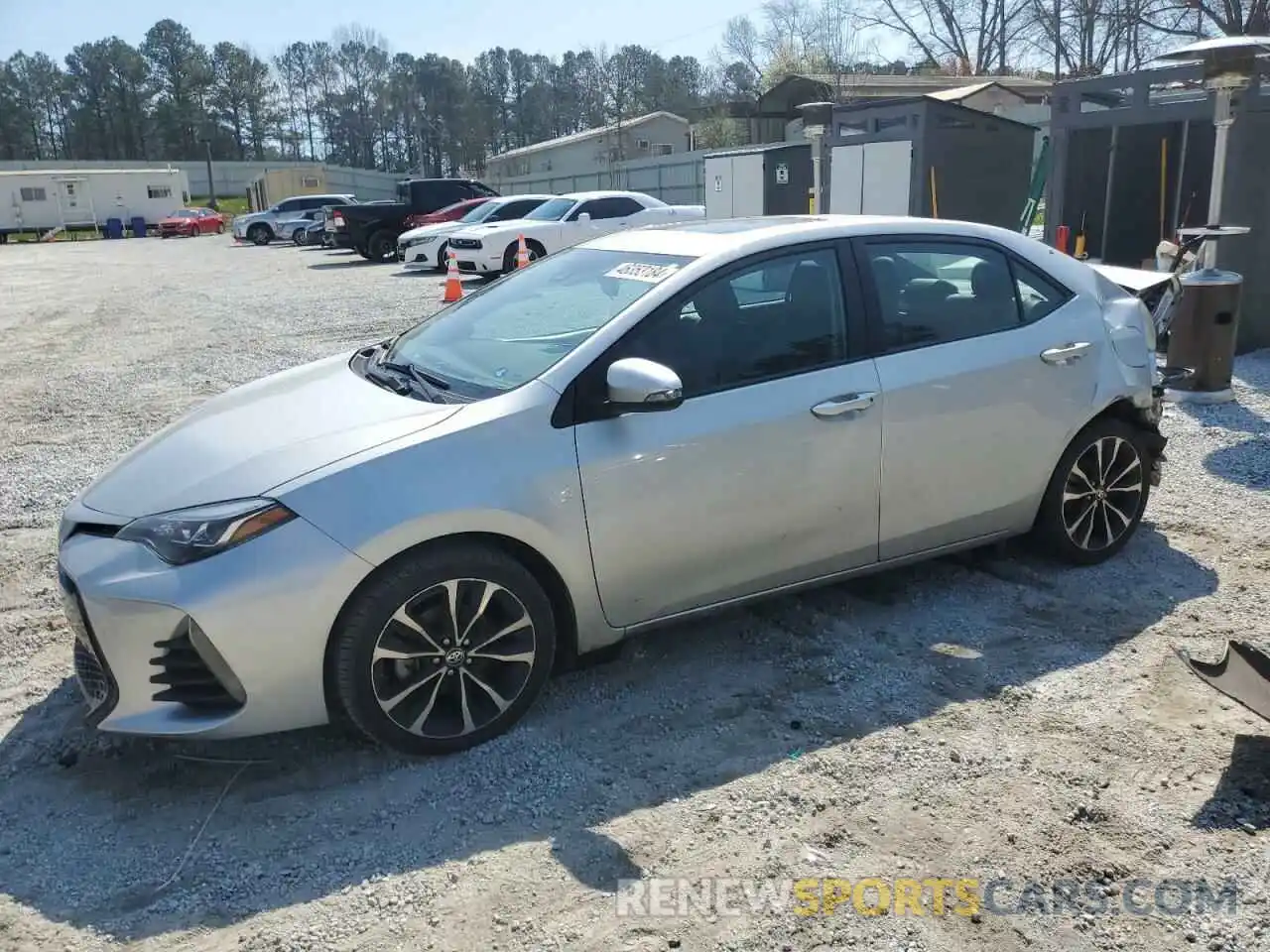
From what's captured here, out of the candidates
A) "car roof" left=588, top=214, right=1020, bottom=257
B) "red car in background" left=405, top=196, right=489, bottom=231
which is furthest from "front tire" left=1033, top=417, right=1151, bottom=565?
"red car in background" left=405, top=196, right=489, bottom=231

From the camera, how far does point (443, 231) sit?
20719 millimetres

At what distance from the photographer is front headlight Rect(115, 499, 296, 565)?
2.93 metres

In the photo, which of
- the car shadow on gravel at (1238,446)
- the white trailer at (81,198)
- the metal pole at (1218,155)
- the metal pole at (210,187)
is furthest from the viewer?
the metal pole at (210,187)

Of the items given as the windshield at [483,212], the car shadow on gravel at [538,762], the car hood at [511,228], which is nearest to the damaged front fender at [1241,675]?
the car shadow on gravel at [538,762]

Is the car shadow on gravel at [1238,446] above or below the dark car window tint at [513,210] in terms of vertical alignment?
below

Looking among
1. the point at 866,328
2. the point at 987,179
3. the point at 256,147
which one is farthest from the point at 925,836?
the point at 256,147

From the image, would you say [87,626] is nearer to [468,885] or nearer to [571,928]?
[468,885]

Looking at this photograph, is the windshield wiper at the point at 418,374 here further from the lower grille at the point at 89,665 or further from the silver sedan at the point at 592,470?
the lower grille at the point at 89,665

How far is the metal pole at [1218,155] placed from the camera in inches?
312

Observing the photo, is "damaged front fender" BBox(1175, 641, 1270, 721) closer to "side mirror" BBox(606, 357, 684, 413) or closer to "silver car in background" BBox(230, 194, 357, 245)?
"side mirror" BBox(606, 357, 684, 413)

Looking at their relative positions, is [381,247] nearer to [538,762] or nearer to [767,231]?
[767,231]

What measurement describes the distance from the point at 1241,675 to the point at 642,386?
6.84 ft

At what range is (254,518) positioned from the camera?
9.68 ft

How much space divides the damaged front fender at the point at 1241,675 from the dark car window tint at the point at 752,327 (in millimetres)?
1594
